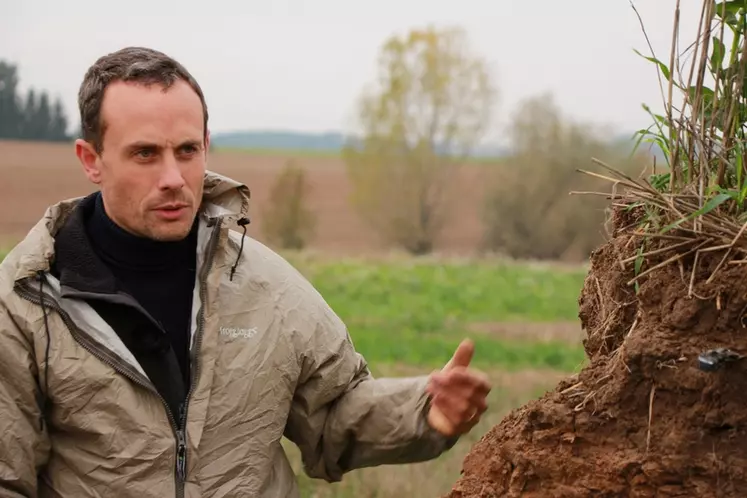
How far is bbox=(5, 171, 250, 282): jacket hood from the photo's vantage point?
3074mm

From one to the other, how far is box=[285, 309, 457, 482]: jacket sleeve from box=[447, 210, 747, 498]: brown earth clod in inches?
32.5

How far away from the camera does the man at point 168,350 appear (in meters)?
3.04

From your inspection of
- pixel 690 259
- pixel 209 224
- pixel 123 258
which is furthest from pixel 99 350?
pixel 690 259

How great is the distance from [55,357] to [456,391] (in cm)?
122

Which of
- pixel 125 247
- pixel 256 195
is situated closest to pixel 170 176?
pixel 125 247

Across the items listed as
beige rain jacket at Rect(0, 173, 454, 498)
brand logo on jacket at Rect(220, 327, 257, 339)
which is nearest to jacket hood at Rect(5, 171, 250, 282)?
beige rain jacket at Rect(0, 173, 454, 498)

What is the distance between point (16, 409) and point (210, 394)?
572 mm

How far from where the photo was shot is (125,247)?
3.30m

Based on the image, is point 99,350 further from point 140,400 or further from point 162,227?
point 162,227

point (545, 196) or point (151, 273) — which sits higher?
point (151, 273)

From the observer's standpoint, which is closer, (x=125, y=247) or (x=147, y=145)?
(x=147, y=145)

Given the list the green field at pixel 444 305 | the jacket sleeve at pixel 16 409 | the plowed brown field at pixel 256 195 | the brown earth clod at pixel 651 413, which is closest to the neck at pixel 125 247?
the jacket sleeve at pixel 16 409

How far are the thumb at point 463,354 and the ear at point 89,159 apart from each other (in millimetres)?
1284

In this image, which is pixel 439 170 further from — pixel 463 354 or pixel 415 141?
pixel 463 354
